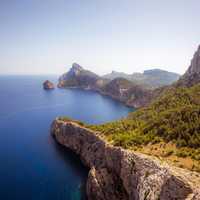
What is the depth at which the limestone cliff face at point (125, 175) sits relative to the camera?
24.7m

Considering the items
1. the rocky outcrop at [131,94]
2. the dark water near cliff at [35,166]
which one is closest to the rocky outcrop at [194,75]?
the rocky outcrop at [131,94]

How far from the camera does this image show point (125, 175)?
36.0m

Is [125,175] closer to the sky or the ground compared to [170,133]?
closer to the ground

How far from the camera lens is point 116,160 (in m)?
40.2

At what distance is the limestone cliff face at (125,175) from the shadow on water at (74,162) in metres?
1.39

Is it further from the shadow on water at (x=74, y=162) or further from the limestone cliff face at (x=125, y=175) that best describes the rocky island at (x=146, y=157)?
the shadow on water at (x=74, y=162)

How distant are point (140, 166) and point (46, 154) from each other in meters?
34.9

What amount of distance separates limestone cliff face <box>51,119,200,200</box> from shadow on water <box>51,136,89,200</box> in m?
1.39

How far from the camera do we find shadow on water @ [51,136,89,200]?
1683 inches

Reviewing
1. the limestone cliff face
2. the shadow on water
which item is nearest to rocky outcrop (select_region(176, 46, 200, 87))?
the limestone cliff face

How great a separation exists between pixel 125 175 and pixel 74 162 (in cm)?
2155

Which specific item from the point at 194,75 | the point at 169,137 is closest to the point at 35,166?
the point at 169,137

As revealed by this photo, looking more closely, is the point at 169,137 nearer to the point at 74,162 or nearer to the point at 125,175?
the point at 125,175

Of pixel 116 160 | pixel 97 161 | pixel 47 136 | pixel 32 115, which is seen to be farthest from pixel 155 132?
pixel 32 115
